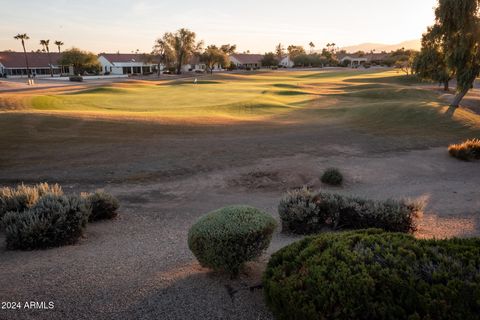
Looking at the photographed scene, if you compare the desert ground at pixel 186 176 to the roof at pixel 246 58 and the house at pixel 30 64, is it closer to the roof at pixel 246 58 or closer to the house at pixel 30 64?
the house at pixel 30 64

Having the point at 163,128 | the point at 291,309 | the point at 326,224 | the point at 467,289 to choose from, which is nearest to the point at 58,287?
the point at 291,309

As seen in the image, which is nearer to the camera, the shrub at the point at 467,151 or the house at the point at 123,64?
the shrub at the point at 467,151

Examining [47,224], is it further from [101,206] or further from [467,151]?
[467,151]

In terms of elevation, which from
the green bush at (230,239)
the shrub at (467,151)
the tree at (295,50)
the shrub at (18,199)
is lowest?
the shrub at (467,151)

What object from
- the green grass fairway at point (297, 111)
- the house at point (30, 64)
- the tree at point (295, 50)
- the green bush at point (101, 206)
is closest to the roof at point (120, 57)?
the house at point (30, 64)

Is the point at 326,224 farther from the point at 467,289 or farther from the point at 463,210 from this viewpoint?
the point at 467,289

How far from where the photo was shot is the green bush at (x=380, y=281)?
12.0 feet

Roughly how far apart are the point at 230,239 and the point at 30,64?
352 feet

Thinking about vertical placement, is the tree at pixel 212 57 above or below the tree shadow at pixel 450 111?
above

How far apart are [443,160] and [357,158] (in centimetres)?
420

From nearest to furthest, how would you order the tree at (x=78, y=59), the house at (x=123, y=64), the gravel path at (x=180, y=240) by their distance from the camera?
1. the gravel path at (x=180, y=240)
2. the tree at (x=78, y=59)
3. the house at (x=123, y=64)

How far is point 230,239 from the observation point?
5.59 metres

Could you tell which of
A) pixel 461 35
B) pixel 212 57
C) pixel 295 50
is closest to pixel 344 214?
pixel 461 35

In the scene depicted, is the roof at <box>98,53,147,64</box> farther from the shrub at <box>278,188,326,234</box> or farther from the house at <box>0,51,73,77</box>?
the shrub at <box>278,188,326,234</box>
